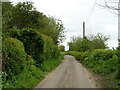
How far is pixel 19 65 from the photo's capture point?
2131 cm

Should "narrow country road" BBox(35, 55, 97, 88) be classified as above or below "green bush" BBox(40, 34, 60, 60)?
below

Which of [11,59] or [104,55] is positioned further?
[104,55]

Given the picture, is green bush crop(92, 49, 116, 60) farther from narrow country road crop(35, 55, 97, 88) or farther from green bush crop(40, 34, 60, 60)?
narrow country road crop(35, 55, 97, 88)

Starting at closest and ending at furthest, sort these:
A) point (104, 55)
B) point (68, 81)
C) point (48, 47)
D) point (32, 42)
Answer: point (68, 81) → point (32, 42) → point (104, 55) → point (48, 47)

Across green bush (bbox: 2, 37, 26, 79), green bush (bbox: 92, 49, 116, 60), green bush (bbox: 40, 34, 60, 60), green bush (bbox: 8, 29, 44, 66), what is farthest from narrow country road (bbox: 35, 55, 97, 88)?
green bush (bbox: 40, 34, 60, 60)

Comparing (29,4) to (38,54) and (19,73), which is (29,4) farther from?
(19,73)

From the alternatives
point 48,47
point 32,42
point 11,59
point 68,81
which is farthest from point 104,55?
point 11,59

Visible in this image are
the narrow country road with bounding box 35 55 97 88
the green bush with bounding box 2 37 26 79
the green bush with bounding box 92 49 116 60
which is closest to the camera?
the green bush with bounding box 2 37 26 79

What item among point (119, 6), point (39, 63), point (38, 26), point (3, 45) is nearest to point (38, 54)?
point (39, 63)

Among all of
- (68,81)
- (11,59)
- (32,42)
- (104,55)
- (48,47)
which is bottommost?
(68,81)

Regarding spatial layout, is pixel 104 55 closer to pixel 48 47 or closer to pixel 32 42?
pixel 48 47

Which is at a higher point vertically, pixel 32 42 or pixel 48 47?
pixel 32 42

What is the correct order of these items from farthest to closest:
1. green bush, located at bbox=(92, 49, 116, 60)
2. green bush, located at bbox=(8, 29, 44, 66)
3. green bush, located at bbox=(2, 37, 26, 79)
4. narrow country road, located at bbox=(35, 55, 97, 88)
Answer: green bush, located at bbox=(92, 49, 116, 60), green bush, located at bbox=(8, 29, 44, 66), narrow country road, located at bbox=(35, 55, 97, 88), green bush, located at bbox=(2, 37, 26, 79)

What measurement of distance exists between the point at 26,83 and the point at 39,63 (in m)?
13.2
